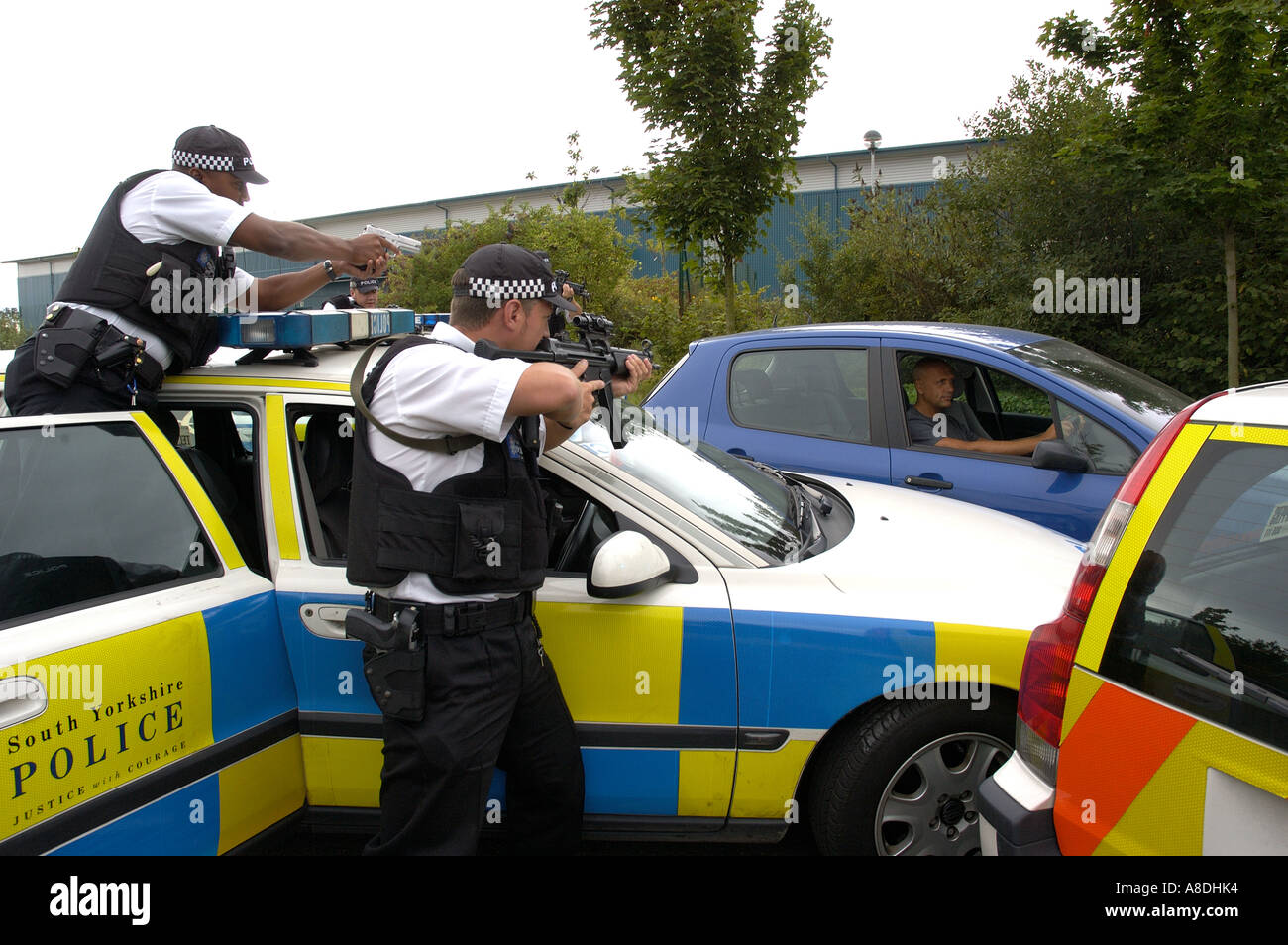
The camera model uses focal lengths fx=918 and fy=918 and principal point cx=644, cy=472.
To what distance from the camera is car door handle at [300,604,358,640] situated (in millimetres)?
2480

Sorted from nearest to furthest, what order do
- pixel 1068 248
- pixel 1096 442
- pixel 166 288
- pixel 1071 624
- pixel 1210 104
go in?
1. pixel 1071 624
2. pixel 166 288
3. pixel 1096 442
4. pixel 1210 104
5. pixel 1068 248

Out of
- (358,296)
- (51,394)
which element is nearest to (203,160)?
(358,296)

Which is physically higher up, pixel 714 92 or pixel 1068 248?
pixel 714 92

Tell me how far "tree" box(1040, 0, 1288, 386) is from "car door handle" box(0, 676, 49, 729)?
24.4ft

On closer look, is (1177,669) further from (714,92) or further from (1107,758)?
(714,92)

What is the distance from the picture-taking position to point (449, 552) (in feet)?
6.94

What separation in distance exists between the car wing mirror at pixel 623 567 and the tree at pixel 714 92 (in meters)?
6.85

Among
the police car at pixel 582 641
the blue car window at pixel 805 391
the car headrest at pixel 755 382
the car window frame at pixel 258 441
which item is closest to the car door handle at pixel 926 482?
the blue car window at pixel 805 391

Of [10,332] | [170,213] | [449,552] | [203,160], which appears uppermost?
[10,332]

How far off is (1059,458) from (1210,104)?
171 inches

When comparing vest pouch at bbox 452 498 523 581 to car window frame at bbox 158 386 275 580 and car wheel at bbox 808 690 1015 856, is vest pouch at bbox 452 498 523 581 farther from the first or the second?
car wheel at bbox 808 690 1015 856

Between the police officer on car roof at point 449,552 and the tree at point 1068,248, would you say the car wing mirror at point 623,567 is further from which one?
the tree at point 1068,248
